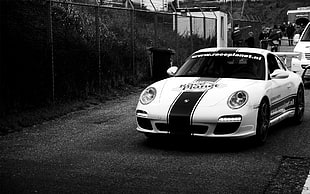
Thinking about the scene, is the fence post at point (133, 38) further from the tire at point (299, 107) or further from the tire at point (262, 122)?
the tire at point (262, 122)

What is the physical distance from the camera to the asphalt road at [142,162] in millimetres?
6000

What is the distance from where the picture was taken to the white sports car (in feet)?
25.3

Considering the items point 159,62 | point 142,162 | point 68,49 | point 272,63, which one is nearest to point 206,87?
point 142,162

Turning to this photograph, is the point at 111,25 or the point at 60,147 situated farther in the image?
the point at 111,25

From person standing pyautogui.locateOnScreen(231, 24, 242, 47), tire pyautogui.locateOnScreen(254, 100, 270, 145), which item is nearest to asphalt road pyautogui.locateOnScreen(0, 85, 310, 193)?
tire pyautogui.locateOnScreen(254, 100, 270, 145)

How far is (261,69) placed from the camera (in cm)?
898

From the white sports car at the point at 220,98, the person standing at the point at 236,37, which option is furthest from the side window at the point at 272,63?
the person standing at the point at 236,37

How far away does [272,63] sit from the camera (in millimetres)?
9547

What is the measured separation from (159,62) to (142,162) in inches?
407

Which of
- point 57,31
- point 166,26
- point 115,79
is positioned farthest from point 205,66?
point 166,26

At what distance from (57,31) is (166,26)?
8.55 m

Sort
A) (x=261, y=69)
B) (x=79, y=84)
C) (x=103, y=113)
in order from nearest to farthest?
(x=261, y=69), (x=103, y=113), (x=79, y=84)

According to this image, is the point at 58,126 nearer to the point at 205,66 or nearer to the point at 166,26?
the point at 205,66

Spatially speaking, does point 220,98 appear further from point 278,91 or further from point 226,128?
point 278,91
